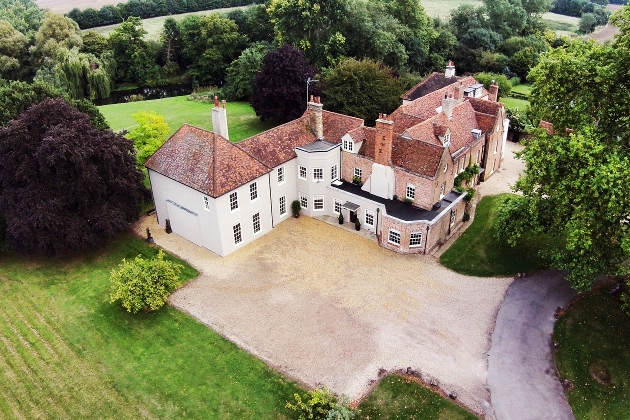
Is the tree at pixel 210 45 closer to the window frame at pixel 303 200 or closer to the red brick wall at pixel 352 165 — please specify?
the window frame at pixel 303 200

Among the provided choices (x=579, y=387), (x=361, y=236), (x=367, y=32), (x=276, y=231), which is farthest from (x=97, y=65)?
(x=579, y=387)

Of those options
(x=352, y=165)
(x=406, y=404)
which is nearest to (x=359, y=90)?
(x=352, y=165)

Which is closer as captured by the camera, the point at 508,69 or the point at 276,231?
the point at 276,231

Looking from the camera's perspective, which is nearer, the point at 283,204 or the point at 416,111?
the point at 283,204

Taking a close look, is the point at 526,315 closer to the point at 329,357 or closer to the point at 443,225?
the point at 443,225

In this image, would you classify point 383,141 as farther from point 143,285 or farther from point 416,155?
point 143,285

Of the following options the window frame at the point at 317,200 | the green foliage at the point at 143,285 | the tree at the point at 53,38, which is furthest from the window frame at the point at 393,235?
the tree at the point at 53,38
